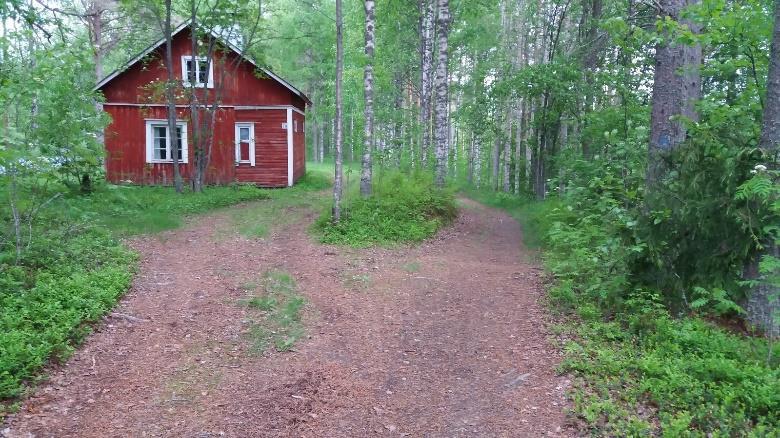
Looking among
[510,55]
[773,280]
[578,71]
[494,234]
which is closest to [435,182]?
[494,234]

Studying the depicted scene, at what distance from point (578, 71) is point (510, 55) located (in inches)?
599

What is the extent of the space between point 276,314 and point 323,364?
63.3 inches

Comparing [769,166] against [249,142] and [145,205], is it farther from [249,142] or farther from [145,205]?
[249,142]

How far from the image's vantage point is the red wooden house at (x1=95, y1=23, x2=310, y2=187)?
19.1 metres

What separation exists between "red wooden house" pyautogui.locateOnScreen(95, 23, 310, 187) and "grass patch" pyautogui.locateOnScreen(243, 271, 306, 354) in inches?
500

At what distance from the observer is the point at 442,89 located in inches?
603

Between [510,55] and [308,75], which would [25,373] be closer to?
[510,55]

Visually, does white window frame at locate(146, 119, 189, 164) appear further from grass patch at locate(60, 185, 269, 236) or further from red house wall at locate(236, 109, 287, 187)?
grass patch at locate(60, 185, 269, 236)

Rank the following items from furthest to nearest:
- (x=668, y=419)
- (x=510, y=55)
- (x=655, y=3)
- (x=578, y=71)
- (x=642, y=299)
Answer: (x=510, y=55) → (x=578, y=71) → (x=655, y=3) → (x=642, y=299) → (x=668, y=419)

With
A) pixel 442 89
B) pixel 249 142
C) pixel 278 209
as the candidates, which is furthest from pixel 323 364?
pixel 249 142

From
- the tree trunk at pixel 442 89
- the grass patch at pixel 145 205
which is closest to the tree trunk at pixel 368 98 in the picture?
the tree trunk at pixel 442 89

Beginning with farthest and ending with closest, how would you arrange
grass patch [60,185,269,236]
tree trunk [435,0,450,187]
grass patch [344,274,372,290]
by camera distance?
tree trunk [435,0,450,187] < grass patch [60,185,269,236] < grass patch [344,274,372,290]

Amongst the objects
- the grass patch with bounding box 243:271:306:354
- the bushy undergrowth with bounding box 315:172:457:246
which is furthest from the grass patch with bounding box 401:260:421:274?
the grass patch with bounding box 243:271:306:354

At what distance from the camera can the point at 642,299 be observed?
19.6ft
